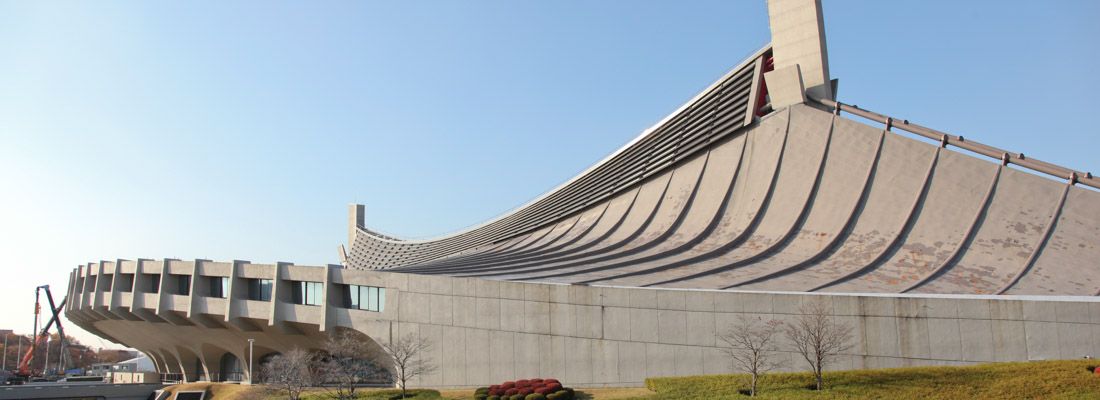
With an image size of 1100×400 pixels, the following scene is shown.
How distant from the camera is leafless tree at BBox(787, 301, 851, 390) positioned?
19281 millimetres

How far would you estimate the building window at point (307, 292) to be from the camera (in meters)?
30.5

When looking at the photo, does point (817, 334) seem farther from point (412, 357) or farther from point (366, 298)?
point (366, 298)

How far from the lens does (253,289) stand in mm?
32625

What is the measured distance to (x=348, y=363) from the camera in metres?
26.9

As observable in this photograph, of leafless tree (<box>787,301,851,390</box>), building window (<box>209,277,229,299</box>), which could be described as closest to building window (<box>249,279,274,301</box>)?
building window (<box>209,277,229,299</box>)

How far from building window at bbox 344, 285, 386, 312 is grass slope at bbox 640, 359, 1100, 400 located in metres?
11.9

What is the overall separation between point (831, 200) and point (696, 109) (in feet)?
29.6

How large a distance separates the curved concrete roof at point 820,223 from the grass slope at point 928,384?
11.3 feet

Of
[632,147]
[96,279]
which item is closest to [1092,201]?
[632,147]

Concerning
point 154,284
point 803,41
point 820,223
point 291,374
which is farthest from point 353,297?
point 803,41

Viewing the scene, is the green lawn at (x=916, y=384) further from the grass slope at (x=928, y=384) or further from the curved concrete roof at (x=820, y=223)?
the curved concrete roof at (x=820, y=223)

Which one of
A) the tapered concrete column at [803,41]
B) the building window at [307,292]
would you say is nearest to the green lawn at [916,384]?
the building window at [307,292]

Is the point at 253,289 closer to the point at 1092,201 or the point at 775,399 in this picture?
the point at 775,399

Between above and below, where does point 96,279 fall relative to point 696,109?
below
